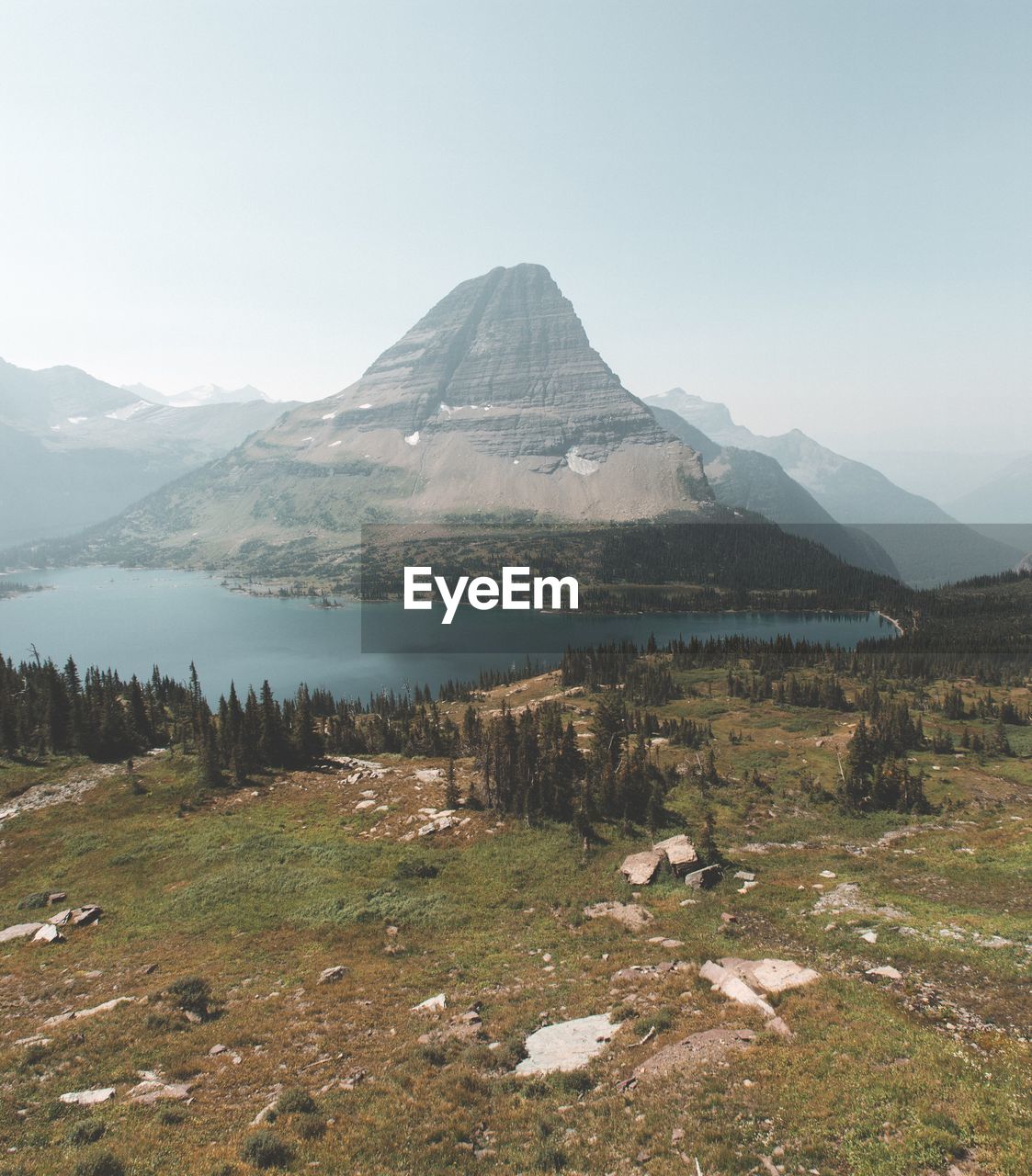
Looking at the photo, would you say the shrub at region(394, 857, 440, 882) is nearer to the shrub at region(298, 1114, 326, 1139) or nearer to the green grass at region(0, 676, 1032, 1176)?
the green grass at region(0, 676, 1032, 1176)

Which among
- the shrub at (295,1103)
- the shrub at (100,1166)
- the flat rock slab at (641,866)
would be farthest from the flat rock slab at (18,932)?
the flat rock slab at (641,866)

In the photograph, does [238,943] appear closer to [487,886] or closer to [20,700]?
[487,886]

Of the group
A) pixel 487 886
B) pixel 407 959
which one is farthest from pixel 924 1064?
pixel 487 886

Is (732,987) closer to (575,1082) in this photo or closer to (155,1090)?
(575,1082)

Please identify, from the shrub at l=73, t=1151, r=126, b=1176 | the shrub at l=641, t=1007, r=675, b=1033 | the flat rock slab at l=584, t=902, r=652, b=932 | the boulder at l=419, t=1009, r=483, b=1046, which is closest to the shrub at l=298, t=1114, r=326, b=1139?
the shrub at l=73, t=1151, r=126, b=1176

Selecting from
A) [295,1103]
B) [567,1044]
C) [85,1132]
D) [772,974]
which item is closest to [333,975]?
[295,1103]

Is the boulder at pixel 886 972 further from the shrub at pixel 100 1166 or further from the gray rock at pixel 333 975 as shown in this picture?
the shrub at pixel 100 1166
